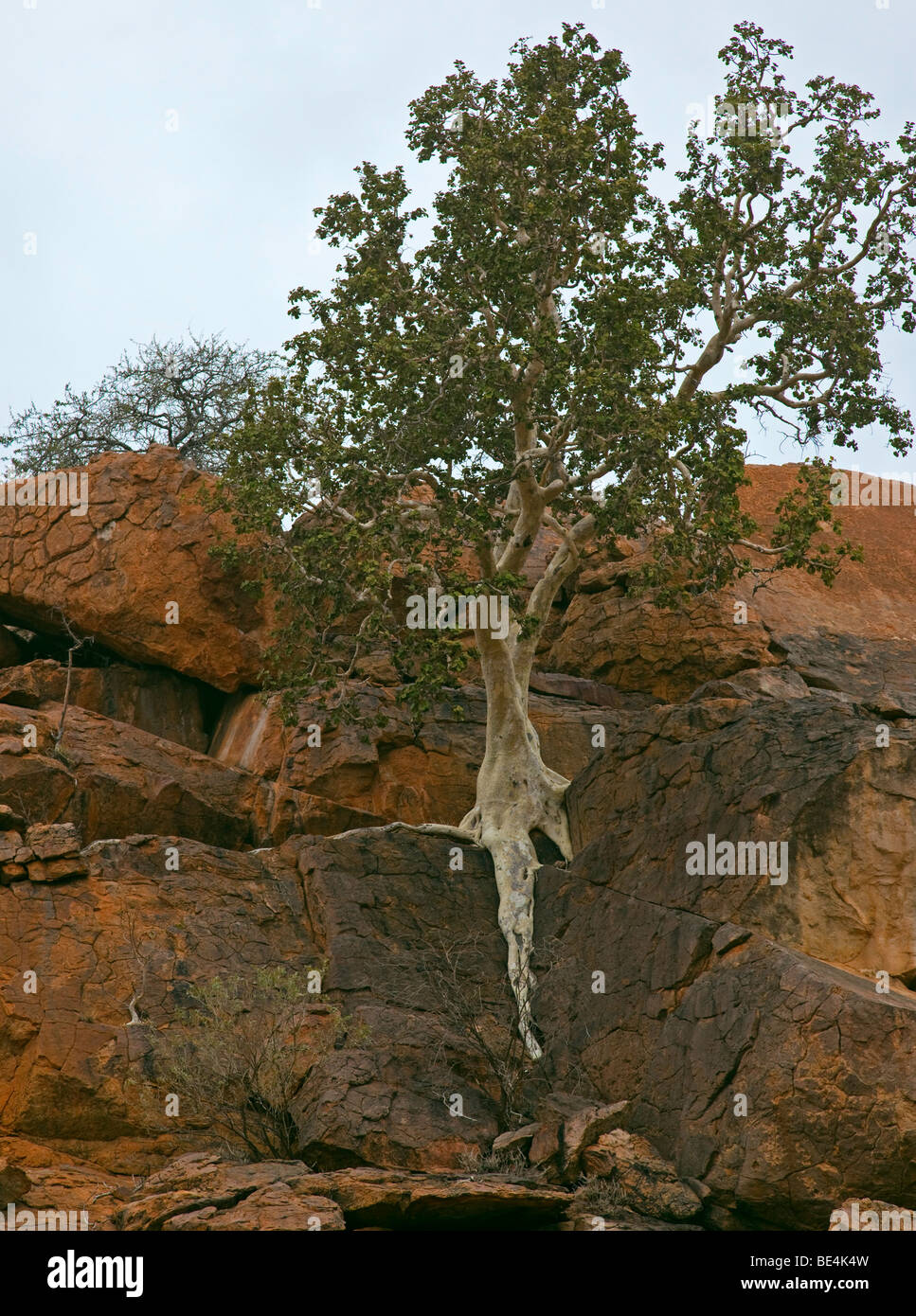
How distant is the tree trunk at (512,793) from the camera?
59.9 ft

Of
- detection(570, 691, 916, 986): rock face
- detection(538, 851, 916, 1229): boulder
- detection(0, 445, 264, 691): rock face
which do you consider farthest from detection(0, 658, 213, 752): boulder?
detection(538, 851, 916, 1229): boulder

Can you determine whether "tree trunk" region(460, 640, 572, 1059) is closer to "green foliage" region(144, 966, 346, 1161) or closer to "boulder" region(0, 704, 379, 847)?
"boulder" region(0, 704, 379, 847)

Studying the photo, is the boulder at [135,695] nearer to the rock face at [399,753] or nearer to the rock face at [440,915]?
the rock face at [440,915]

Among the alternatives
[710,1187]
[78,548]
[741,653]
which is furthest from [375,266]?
[710,1187]

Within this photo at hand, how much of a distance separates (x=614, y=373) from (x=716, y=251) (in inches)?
125

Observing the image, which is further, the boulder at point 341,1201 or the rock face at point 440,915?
the rock face at point 440,915

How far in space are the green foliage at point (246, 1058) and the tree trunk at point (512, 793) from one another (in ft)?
10.9

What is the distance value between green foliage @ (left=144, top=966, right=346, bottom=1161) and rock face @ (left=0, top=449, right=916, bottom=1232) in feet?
0.59

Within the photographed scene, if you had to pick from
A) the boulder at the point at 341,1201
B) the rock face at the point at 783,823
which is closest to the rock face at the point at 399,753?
the rock face at the point at 783,823

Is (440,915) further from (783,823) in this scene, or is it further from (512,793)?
(783,823)

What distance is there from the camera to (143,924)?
16781 mm

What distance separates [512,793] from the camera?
757 inches

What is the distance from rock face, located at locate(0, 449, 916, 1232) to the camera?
42.1 ft
